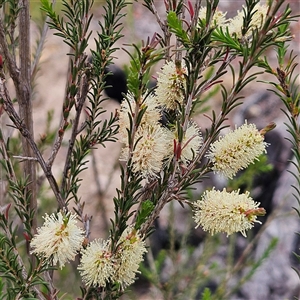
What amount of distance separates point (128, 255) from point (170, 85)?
26cm

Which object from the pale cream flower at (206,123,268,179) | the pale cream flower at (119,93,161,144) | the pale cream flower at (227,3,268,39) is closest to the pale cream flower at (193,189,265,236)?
the pale cream flower at (206,123,268,179)

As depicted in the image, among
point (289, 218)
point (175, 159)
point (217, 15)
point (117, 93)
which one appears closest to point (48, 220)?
point (175, 159)

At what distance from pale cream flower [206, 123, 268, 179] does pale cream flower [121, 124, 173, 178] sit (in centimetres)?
8

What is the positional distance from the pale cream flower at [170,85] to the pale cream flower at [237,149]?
0.09m

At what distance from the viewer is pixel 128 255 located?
636 millimetres

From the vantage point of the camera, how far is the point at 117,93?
102 inches

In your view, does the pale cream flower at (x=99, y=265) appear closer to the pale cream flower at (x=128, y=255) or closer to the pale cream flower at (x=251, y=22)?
the pale cream flower at (x=128, y=255)

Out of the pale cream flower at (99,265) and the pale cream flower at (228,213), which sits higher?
the pale cream flower at (228,213)

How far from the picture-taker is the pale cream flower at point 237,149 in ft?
2.10

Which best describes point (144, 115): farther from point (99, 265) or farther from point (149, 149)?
point (99, 265)

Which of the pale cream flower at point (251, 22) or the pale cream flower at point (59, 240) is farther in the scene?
the pale cream flower at point (251, 22)

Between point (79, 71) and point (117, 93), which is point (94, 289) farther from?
point (117, 93)

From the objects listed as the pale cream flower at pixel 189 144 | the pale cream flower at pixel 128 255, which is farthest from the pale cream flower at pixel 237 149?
the pale cream flower at pixel 128 255

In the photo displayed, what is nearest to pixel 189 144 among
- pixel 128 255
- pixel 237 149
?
pixel 237 149
